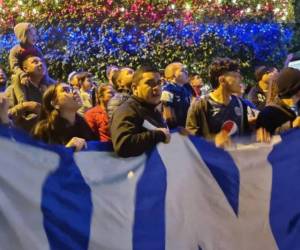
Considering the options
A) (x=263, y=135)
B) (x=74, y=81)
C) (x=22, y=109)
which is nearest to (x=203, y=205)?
(x=263, y=135)

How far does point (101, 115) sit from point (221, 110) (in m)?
1.38

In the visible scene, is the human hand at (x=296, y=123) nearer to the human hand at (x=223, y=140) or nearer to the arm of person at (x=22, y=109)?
the human hand at (x=223, y=140)

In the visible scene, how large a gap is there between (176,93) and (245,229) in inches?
100

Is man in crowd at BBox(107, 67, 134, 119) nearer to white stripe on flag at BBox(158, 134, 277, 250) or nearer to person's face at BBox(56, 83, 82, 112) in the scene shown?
person's face at BBox(56, 83, 82, 112)

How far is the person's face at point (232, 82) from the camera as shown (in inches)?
222

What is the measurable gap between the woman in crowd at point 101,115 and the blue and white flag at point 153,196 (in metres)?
1.21

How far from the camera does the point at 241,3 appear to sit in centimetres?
1403

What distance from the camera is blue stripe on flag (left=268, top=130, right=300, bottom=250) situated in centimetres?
474

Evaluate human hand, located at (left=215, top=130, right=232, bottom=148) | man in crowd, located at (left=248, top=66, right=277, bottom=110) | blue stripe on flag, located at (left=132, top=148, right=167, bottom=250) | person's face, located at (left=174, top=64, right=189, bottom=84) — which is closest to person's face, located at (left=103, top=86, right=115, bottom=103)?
person's face, located at (left=174, top=64, right=189, bottom=84)

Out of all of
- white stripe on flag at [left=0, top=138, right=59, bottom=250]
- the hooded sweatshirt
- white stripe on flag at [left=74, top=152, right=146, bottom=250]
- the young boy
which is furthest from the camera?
the hooded sweatshirt

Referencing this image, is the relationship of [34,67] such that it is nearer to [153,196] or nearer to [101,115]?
[101,115]

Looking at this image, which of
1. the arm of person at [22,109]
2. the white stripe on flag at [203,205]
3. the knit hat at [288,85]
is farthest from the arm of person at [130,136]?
the arm of person at [22,109]

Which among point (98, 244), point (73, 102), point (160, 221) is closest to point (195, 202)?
point (160, 221)

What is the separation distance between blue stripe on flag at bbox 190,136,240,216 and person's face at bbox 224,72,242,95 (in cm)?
85
